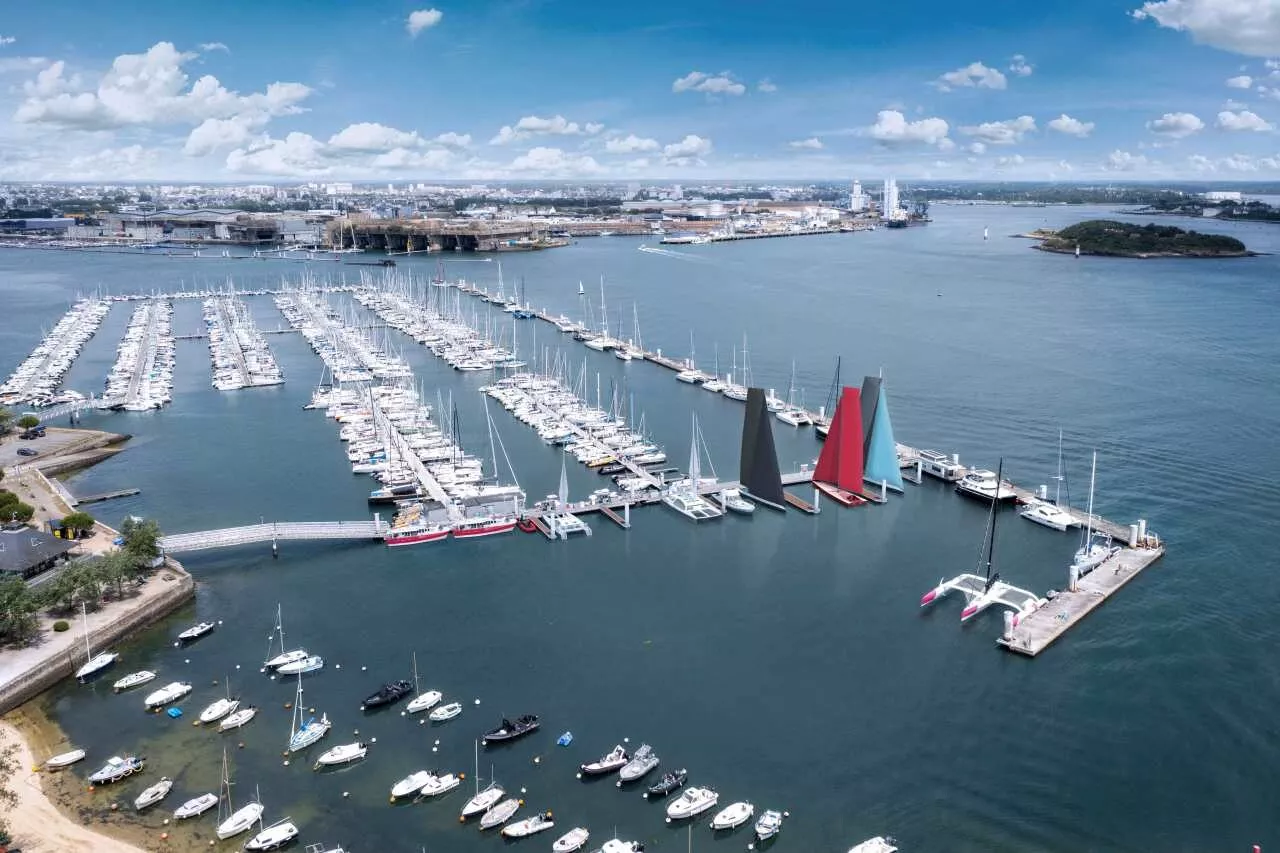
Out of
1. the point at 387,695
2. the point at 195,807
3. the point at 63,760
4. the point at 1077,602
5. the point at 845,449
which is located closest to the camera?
the point at 195,807

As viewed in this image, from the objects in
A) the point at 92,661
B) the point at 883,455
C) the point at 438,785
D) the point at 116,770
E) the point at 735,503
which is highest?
the point at 883,455

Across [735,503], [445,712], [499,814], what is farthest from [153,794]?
[735,503]

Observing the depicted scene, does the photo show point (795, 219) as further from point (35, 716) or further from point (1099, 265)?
point (35, 716)

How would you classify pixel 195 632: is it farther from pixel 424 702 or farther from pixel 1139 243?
pixel 1139 243

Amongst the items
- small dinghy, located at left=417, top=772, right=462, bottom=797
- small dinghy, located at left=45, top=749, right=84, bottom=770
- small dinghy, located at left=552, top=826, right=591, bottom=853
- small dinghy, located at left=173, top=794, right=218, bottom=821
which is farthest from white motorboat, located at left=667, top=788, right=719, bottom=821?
small dinghy, located at left=45, top=749, right=84, bottom=770

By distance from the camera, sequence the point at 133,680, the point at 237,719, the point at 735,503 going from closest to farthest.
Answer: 1. the point at 237,719
2. the point at 133,680
3. the point at 735,503

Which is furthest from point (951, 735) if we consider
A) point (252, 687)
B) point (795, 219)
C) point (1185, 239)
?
point (795, 219)
